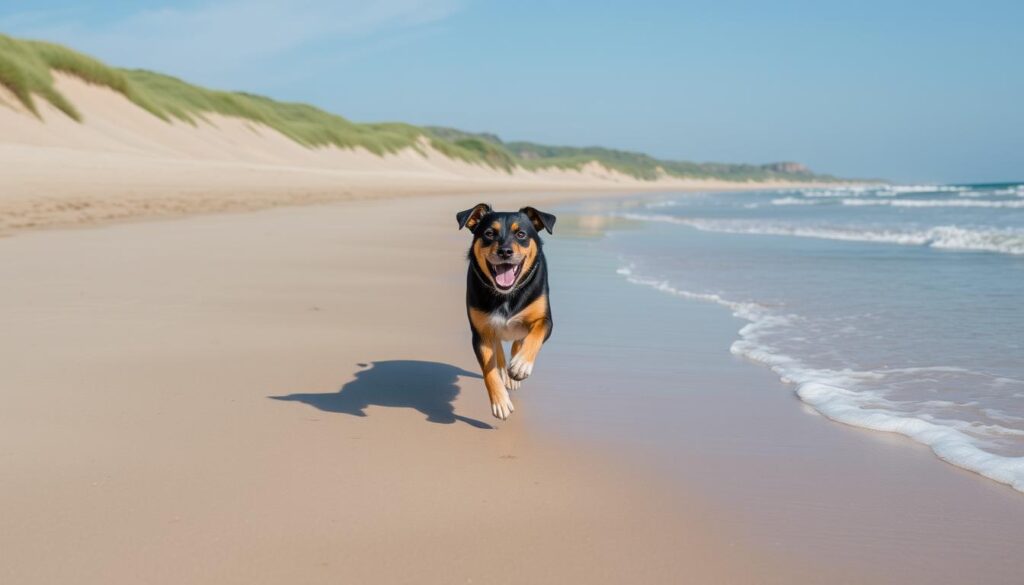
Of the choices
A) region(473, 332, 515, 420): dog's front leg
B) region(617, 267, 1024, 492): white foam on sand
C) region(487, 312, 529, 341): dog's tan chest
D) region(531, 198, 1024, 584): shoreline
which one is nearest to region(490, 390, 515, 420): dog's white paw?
region(473, 332, 515, 420): dog's front leg

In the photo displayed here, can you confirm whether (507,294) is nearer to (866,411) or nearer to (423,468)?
(423,468)

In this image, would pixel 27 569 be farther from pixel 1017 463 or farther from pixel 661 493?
pixel 1017 463

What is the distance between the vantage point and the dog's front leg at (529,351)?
12.8 ft

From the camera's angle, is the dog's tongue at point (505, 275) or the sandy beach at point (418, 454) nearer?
the sandy beach at point (418, 454)

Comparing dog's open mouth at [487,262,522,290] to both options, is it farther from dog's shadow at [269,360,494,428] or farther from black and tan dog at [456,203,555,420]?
dog's shadow at [269,360,494,428]

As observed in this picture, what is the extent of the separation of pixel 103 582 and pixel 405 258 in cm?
769

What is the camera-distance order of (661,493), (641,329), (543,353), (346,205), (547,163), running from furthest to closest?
(547,163) < (346,205) < (641,329) < (543,353) < (661,493)

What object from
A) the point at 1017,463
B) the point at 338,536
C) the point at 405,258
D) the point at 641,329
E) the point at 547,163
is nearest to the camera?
the point at 338,536

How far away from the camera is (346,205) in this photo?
72.1 feet

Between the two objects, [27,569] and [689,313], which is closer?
[27,569]

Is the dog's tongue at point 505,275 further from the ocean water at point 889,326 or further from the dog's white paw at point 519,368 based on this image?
the ocean water at point 889,326

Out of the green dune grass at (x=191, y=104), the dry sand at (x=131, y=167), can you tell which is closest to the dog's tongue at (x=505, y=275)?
the dry sand at (x=131, y=167)

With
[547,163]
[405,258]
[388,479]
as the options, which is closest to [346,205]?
[405,258]

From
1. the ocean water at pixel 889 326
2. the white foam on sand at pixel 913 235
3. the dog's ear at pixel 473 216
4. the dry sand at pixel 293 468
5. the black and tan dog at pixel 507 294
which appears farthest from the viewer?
the white foam on sand at pixel 913 235
